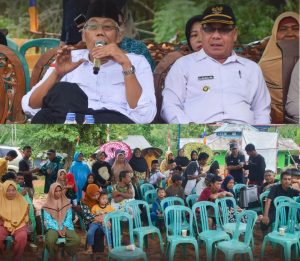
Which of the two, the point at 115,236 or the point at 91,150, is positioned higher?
the point at 91,150

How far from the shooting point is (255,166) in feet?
13.4

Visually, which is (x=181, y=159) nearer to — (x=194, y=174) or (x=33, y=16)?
(x=194, y=174)

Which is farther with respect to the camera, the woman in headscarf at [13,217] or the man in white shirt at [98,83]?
the man in white shirt at [98,83]

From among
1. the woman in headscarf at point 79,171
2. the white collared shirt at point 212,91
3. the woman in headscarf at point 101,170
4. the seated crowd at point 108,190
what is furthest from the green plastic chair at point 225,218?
the woman in headscarf at point 79,171

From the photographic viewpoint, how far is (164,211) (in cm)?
405

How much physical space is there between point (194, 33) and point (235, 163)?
104cm

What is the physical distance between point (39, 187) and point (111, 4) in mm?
1402

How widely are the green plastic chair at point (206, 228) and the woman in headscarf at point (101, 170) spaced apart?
0.64 meters

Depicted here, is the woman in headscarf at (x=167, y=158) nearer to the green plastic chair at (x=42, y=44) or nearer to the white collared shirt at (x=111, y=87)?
the white collared shirt at (x=111, y=87)

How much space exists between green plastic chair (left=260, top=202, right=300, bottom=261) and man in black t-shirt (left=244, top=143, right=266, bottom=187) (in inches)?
9.5

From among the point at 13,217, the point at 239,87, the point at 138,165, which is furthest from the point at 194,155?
the point at 13,217

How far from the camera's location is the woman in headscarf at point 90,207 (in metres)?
3.98

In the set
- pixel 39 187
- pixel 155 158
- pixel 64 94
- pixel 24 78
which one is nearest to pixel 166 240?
pixel 155 158

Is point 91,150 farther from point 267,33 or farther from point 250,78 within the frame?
point 267,33
